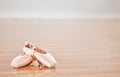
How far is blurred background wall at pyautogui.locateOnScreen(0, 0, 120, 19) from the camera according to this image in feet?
11.9

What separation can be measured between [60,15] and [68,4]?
0.19 meters

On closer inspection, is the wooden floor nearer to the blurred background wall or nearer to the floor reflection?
the floor reflection

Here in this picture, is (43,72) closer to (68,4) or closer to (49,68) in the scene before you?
(49,68)

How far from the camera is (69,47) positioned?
83.7 inches

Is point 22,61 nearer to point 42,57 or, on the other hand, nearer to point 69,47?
point 42,57

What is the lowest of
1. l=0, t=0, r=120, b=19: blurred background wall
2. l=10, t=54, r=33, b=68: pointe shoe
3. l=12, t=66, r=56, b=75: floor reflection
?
l=12, t=66, r=56, b=75: floor reflection

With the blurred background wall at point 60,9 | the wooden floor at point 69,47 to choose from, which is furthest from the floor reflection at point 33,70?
the blurred background wall at point 60,9

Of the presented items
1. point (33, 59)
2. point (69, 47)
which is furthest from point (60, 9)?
point (33, 59)

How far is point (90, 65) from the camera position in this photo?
1661mm

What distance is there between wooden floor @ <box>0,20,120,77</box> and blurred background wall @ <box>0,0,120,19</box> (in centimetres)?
25

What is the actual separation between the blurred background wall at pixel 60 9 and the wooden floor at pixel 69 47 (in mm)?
249

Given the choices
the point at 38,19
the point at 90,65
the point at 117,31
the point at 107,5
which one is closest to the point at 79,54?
the point at 90,65

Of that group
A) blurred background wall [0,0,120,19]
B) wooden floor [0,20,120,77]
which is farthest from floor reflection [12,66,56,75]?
blurred background wall [0,0,120,19]

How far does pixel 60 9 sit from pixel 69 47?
1722mm
